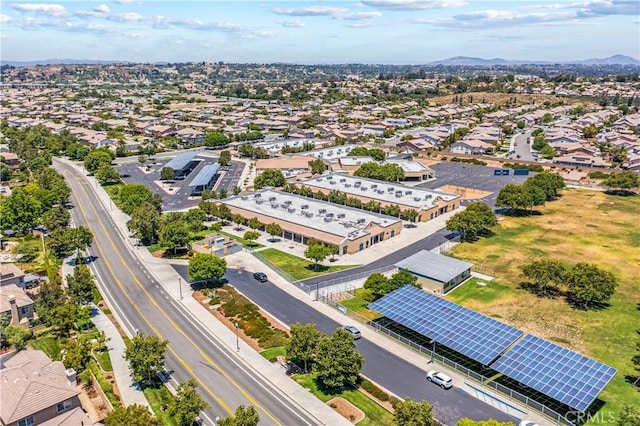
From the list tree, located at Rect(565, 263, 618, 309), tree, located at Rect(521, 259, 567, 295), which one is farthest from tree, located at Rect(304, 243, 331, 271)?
tree, located at Rect(565, 263, 618, 309)

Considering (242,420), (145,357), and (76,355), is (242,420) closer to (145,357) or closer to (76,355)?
(145,357)

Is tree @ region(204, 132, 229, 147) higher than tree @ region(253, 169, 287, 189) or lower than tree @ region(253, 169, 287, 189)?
higher

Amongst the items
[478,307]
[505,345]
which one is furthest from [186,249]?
[505,345]

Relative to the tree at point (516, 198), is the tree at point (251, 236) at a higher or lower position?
lower

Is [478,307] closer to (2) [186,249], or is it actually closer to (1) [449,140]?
(2) [186,249]

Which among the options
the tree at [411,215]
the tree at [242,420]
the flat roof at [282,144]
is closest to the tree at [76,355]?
the tree at [242,420]

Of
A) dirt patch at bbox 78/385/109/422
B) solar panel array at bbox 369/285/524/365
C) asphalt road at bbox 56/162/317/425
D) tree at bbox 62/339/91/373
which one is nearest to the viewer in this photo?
dirt patch at bbox 78/385/109/422

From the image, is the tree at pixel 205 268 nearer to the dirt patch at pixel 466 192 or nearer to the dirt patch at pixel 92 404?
the dirt patch at pixel 92 404

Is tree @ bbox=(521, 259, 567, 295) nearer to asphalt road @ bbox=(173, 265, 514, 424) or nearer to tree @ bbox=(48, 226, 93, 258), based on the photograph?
asphalt road @ bbox=(173, 265, 514, 424)

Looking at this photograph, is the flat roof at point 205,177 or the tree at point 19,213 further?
the flat roof at point 205,177
